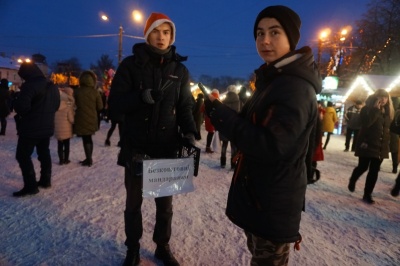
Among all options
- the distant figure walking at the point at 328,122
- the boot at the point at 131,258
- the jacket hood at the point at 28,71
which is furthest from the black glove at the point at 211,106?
the distant figure walking at the point at 328,122

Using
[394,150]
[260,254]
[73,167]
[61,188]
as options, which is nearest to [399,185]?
[394,150]

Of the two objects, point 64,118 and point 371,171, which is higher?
point 64,118

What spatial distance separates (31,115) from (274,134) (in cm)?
430

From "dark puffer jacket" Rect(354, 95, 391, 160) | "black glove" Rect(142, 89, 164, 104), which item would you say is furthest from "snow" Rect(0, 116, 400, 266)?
"black glove" Rect(142, 89, 164, 104)

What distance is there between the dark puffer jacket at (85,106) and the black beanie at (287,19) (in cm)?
571

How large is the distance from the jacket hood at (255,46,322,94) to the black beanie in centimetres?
11

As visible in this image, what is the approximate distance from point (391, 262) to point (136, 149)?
313 centimetres

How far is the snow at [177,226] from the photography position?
3209mm

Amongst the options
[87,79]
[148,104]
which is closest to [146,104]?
[148,104]

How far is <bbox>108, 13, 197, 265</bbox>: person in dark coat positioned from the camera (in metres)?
2.63

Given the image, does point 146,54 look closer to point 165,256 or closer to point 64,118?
point 165,256

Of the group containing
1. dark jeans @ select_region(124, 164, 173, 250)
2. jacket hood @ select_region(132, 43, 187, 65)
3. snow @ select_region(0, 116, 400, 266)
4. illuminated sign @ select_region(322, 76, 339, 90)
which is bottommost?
snow @ select_region(0, 116, 400, 266)

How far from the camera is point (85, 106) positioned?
6.80 meters

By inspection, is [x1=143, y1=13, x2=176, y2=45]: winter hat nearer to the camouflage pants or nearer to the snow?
the camouflage pants
